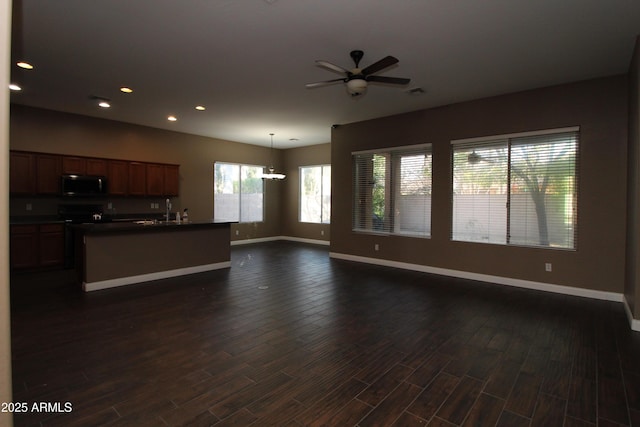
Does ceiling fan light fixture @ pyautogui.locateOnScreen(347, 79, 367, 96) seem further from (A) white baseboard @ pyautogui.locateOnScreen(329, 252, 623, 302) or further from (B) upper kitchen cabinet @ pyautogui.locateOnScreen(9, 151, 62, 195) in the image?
(B) upper kitchen cabinet @ pyautogui.locateOnScreen(9, 151, 62, 195)

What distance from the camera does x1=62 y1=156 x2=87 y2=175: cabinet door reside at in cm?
617

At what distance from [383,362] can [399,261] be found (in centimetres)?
384

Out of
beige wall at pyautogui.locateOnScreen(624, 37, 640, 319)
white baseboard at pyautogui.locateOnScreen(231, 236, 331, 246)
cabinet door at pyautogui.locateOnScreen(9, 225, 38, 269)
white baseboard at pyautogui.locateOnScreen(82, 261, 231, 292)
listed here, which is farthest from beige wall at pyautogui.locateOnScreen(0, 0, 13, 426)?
white baseboard at pyautogui.locateOnScreen(231, 236, 331, 246)

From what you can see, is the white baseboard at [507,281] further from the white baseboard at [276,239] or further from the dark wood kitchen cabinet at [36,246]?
the dark wood kitchen cabinet at [36,246]

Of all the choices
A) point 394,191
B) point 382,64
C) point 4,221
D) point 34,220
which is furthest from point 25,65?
point 394,191

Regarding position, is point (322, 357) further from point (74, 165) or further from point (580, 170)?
point (74, 165)

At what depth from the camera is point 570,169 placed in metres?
4.56

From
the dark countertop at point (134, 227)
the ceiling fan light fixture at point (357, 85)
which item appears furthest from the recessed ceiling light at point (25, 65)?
the ceiling fan light fixture at point (357, 85)

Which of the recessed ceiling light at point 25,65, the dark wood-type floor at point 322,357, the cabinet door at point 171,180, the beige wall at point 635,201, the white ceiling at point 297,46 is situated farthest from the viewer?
the cabinet door at point 171,180

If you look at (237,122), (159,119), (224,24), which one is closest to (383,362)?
(224,24)

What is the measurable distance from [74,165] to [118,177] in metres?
0.78

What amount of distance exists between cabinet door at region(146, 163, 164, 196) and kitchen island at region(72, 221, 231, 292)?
7.34ft

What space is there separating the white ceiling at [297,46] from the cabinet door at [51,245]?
231 cm

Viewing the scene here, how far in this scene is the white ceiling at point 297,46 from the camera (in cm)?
288
